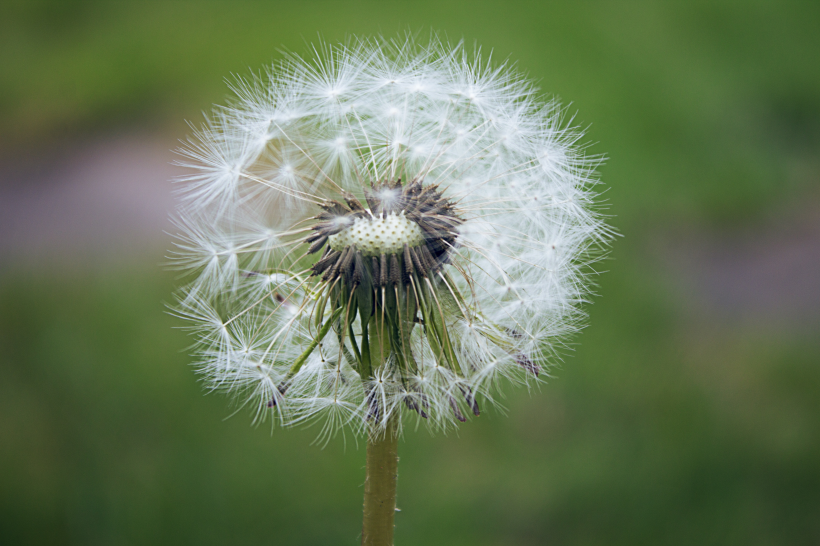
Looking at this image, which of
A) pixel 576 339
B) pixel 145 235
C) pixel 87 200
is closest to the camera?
pixel 576 339

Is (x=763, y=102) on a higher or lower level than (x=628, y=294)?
higher

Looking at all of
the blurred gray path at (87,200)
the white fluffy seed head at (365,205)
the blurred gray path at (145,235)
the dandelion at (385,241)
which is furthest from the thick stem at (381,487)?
the blurred gray path at (87,200)

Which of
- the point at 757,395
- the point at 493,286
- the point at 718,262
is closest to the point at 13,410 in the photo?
the point at 493,286

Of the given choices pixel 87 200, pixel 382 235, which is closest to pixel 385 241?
pixel 382 235

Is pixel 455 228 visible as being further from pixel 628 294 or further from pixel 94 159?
pixel 94 159

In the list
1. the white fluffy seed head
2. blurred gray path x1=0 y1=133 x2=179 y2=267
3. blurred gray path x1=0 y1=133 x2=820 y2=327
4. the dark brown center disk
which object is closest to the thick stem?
the white fluffy seed head

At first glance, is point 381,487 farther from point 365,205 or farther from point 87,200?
point 87,200
